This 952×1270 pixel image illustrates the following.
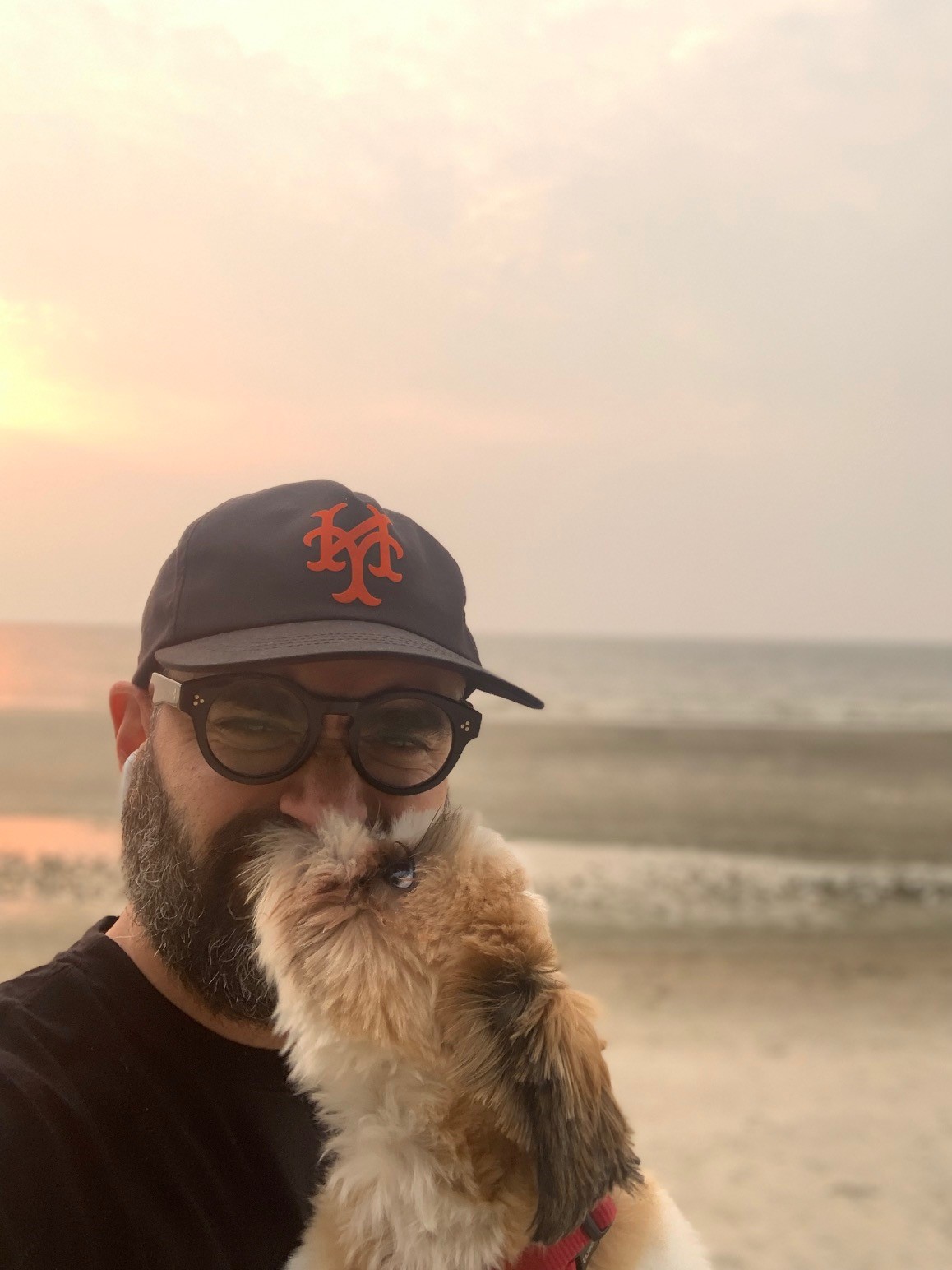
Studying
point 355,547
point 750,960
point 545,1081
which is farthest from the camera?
point 750,960

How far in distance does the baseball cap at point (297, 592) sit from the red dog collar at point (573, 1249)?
121 cm

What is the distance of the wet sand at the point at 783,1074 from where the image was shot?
17.9 feet

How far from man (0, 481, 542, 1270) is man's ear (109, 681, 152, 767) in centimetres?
1

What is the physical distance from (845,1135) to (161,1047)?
19.9 ft

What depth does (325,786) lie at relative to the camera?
222 centimetres

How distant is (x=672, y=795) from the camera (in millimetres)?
21062

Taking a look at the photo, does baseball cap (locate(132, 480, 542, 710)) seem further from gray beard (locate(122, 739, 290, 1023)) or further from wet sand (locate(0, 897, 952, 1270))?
wet sand (locate(0, 897, 952, 1270))

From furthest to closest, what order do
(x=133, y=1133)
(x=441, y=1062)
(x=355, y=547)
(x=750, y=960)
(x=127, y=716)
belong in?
(x=750, y=960)
(x=127, y=716)
(x=355, y=547)
(x=133, y=1133)
(x=441, y=1062)

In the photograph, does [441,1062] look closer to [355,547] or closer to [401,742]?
[401,742]

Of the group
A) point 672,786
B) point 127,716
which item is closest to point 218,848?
point 127,716

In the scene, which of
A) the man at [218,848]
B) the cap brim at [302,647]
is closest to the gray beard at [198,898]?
the man at [218,848]

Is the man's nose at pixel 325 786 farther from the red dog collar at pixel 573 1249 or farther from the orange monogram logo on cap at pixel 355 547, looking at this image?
the red dog collar at pixel 573 1249

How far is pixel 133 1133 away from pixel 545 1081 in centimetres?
88

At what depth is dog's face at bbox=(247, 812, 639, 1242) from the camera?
1.49 meters
